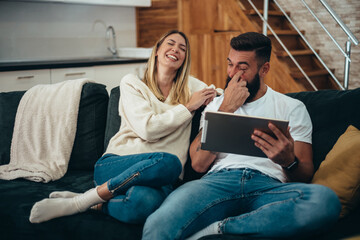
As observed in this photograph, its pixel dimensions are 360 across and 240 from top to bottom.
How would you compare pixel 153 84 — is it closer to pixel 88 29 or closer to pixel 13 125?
pixel 13 125

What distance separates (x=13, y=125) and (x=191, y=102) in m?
1.06

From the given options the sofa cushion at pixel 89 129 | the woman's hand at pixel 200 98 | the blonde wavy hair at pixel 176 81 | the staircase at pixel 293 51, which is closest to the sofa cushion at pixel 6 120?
the sofa cushion at pixel 89 129

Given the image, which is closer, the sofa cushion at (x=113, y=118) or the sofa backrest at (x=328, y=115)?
the sofa backrest at (x=328, y=115)

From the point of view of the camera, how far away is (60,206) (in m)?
1.71

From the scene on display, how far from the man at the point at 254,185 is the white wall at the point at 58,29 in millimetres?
2870

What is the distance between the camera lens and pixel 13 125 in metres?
2.34

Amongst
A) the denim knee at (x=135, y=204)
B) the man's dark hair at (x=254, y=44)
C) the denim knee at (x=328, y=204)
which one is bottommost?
the denim knee at (x=135, y=204)

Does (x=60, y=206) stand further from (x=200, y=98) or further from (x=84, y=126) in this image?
(x=200, y=98)

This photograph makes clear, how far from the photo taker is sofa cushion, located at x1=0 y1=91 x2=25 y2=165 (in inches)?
90.7

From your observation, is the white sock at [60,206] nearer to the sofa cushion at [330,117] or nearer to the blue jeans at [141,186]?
the blue jeans at [141,186]

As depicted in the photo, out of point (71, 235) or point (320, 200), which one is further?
point (71, 235)

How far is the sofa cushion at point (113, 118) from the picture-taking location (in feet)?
7.41

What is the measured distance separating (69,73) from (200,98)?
2166mm

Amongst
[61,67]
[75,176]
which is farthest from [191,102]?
[61,67]
